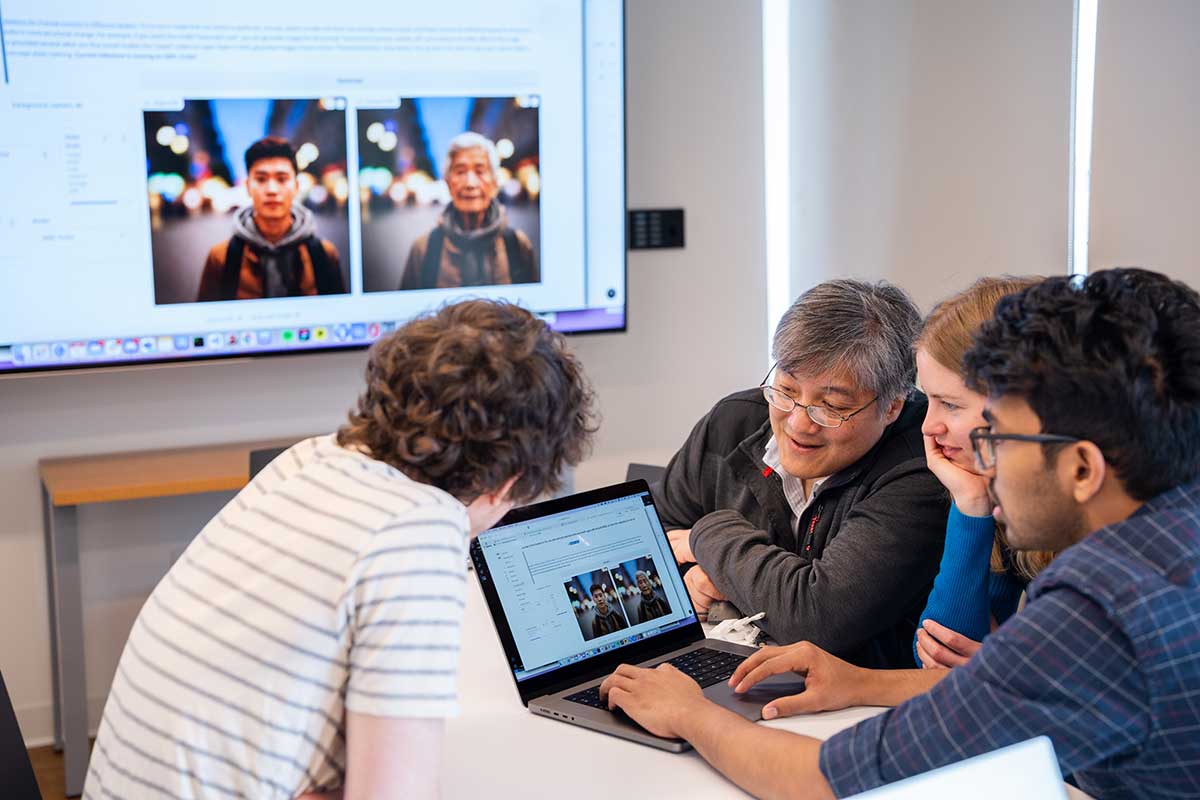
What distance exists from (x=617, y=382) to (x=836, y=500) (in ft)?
5.88

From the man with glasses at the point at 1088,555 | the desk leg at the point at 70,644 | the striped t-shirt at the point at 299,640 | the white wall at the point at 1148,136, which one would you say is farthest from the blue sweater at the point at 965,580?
the desk leg at the point at 70,644

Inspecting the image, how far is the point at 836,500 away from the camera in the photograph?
205cm

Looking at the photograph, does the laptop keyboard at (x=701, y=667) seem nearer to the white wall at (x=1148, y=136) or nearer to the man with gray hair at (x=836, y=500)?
the man with gray hair at (x=836, y=500)

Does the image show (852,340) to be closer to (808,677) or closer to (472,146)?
(808,677)

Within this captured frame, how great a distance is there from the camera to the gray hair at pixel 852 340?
200 cm

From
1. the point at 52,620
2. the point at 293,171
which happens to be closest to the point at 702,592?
the point at 293,171

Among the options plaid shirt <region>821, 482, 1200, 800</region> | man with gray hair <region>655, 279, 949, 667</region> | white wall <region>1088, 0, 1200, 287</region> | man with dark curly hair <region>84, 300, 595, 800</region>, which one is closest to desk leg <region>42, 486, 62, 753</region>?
man with gray hair <region>655, 279, 949, 667</region>

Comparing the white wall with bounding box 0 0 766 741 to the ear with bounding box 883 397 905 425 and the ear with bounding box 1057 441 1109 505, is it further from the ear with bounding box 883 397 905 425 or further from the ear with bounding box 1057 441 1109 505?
the ear with bounding box 1057 441 1109 505

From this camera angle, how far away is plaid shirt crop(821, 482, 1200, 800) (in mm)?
1136

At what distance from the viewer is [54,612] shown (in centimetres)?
324

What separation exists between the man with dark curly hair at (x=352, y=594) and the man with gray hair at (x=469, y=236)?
2082 millimetres

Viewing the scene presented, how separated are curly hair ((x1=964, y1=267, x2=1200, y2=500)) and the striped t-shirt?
60cm

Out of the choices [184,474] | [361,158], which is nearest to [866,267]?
[361,158]

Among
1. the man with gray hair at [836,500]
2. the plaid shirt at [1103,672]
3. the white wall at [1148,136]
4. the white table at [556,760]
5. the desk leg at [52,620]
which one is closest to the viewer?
the plaid shirt at [1103,672]
